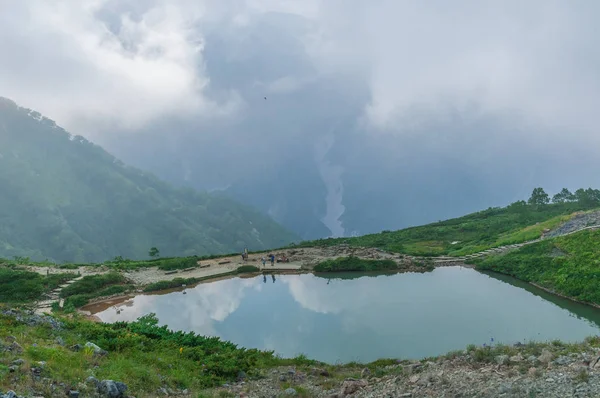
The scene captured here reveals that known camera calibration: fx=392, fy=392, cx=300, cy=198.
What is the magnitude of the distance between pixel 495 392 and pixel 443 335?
11304mm

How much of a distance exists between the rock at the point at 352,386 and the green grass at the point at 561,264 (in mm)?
21647

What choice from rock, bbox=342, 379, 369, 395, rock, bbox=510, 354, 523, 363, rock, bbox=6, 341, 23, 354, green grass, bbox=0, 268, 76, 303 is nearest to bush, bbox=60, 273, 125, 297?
green grass, bbox=0, 268, 76, 303

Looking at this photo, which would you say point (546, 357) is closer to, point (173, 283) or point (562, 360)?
point (562, 360)

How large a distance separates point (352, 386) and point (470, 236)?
5209cm

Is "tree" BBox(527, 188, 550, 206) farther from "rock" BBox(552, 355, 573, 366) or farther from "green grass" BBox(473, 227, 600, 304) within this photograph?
"rock" BBox(552, 355, 573, 366)

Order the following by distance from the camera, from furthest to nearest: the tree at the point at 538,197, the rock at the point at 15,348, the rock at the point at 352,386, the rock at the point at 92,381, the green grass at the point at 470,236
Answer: the tree at the point at 538,197 → the green grass at the point at 470,236 → the rock at the point at 352,386 → the rock at the point at 15,348 → the rock at the point at 92,381

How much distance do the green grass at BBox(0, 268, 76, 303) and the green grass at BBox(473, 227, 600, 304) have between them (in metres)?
39.6

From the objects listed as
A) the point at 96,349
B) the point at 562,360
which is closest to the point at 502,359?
the point at 562,360

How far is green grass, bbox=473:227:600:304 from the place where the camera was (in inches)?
1126

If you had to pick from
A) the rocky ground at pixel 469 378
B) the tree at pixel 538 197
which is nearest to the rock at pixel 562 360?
the rocky ground at pixel 469 378

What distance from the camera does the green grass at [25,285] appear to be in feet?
98.8

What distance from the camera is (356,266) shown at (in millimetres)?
41844

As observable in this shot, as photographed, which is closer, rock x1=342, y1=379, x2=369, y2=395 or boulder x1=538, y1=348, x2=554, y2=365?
boulder x1=538, y1=348, x2=554, y2=365

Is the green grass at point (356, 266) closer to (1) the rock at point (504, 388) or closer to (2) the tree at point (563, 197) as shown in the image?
(1) the rock at point (504, 388)
